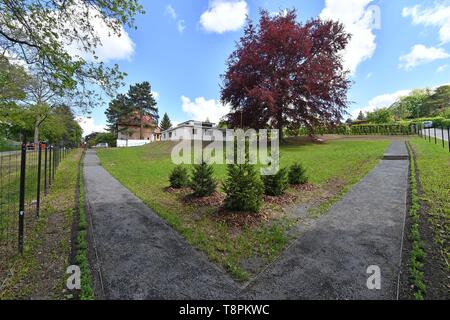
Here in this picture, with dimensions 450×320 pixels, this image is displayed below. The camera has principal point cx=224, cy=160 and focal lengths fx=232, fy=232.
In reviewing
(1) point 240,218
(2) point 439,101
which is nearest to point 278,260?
(1) point 240,218

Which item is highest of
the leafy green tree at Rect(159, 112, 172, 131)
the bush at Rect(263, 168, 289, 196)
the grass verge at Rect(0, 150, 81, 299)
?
the leafy green tree at Rect(159, 112, 172, 131)

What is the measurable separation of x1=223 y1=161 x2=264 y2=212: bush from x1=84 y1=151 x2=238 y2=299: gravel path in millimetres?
1430

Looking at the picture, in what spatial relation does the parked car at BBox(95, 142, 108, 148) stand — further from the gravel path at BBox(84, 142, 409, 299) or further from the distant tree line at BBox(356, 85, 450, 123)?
the distant tree line at BBox(356, 85, 450, 123)

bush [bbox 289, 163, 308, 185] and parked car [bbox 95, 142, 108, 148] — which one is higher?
parked car [bbox 95, 142, 108, 148]

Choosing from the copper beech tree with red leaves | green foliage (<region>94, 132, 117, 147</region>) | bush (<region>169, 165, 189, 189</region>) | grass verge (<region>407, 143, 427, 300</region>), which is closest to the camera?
grass verge (<region>407, 143, 427, 300</region>)

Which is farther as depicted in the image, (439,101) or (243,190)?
Answer: (439,101)

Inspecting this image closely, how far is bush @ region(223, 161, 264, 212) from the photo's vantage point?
489 centimetres

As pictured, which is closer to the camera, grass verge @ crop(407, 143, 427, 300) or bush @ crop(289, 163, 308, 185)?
grass verge @ crop(407, 143, 427, 300)

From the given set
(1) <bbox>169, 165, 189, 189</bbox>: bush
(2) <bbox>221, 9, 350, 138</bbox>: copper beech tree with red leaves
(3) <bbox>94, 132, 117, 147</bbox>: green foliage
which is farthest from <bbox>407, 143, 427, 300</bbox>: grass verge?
(3) <bbox>94, 132, 117, 147</bbox>: green foliage

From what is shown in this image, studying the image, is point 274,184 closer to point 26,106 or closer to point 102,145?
point 26,106

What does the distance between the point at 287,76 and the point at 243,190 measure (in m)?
16.0

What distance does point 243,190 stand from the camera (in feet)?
16.2

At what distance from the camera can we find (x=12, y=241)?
398 cm

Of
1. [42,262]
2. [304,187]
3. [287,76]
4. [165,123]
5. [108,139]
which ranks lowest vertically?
[42,262]
